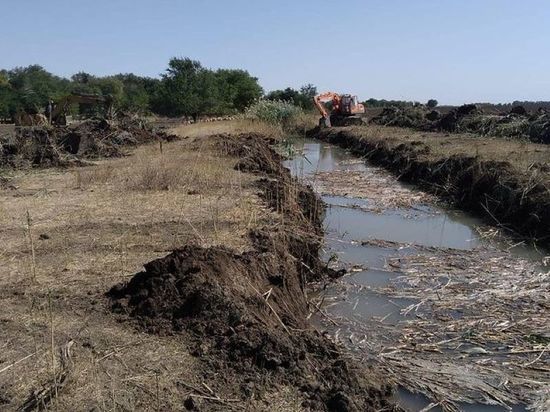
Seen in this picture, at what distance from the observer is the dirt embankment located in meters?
11.7

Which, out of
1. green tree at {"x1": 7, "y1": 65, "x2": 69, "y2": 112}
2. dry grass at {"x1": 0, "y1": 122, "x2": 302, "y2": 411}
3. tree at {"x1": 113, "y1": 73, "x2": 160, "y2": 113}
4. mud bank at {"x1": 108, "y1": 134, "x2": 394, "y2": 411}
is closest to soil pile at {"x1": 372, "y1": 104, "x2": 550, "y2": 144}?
dry grass at {"x1": 0, "y1": 122, "x2": 302, "y2": 411}

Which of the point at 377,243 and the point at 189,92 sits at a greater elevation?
the point at 189,92

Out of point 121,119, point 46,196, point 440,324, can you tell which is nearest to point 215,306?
point 440,324

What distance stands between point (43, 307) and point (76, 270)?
48.4 inches

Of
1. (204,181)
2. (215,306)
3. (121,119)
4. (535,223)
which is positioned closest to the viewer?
(215,306)

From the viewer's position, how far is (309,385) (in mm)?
4477

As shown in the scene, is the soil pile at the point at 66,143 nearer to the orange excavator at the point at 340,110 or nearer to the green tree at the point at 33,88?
the orange excavator at the point at 340,110

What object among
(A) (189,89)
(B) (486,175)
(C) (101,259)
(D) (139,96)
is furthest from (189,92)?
Answer: (C) (101,259)

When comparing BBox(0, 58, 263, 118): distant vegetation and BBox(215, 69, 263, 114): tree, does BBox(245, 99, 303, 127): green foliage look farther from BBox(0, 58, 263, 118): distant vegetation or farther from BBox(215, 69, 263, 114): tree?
BBox(215, 69, 263, 114): tree

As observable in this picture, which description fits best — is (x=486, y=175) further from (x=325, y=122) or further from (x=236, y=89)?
(x=236, y=89)

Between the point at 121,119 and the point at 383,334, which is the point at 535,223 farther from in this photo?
the point at 121,119

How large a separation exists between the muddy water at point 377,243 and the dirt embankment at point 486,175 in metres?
0.58

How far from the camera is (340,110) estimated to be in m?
38.2

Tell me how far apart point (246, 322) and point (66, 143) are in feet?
53.4
